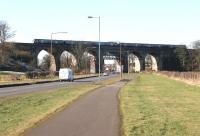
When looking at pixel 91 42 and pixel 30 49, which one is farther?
pixel 91 42

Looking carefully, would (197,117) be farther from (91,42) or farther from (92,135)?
(91,42)

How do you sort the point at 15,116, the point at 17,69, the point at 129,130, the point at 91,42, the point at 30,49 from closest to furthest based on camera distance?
1. the point at 129,130
2. the point at 15,116
3. the point at 17,69
4. the point at 30,49
5. the point at 91,42

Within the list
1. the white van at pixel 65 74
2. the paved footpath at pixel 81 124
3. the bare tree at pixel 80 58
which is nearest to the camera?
the paved footpath at pixel 81 124

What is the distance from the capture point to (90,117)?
19578 mm

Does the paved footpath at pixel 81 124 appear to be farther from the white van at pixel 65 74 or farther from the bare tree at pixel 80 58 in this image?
the bare tree at pixel 80 58

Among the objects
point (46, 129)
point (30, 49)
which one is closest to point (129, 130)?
point (46, 129)

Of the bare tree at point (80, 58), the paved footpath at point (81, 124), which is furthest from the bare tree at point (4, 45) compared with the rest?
the paved footpath at point (81, 124)

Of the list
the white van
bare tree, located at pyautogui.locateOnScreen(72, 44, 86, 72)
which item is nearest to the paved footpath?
the white van

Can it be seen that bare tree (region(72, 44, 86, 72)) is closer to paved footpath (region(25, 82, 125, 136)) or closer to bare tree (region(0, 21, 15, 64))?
bare tree (region(0, 21, 15, 64))

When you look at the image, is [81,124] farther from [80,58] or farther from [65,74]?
[80,58]

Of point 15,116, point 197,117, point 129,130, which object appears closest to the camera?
point 129,130

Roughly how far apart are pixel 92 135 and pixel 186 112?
7737mm

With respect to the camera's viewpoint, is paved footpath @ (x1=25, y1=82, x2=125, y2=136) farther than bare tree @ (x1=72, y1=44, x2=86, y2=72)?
No

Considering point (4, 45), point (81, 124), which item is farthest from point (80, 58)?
point (81, 124)
